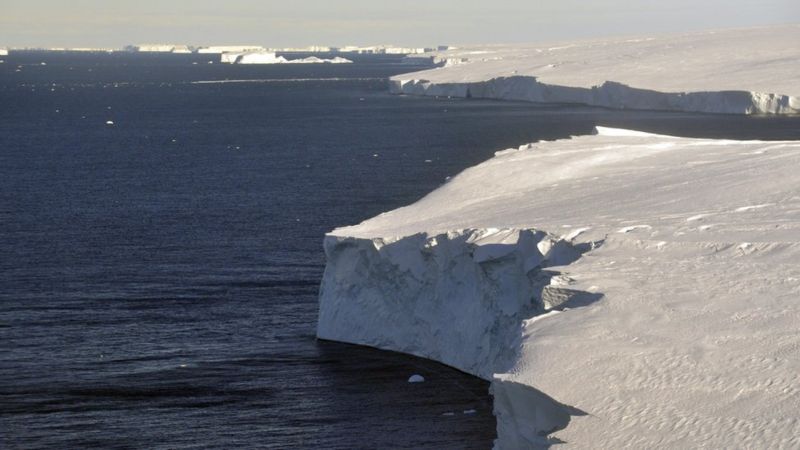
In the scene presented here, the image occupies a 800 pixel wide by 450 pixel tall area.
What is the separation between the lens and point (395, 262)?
2022 centimetres

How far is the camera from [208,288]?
26062 millimetres

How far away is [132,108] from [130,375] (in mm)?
74980

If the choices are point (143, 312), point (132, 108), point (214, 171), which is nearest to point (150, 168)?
A: point (214, 171)

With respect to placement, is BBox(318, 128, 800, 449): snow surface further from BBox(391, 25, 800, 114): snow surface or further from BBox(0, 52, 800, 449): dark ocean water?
BBox(391, 25, 800, 114): snow surface

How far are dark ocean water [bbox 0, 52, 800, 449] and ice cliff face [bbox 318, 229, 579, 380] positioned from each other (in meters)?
0.43

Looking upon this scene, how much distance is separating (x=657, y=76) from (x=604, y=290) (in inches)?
2603

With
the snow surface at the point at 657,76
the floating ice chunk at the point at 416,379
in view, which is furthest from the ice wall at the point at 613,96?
the floating ice chunk at the point at 416,379

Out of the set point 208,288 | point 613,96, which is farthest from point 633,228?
point 613,96

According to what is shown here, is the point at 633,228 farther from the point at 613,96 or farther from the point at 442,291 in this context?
the point at 613,96

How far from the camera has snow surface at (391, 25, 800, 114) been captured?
69.6 metres

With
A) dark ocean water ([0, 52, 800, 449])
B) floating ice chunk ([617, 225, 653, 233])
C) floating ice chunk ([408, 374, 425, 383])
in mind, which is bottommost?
dark ocean water ([0, 52, 800, 449])

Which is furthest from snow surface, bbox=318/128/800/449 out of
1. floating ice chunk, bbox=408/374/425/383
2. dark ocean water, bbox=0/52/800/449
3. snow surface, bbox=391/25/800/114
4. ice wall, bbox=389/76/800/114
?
snow surface, bbox=391/25/800/114

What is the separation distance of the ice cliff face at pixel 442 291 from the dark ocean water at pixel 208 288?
426 millimetres

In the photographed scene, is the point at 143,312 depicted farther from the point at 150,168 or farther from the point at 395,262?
the point at 150,168
